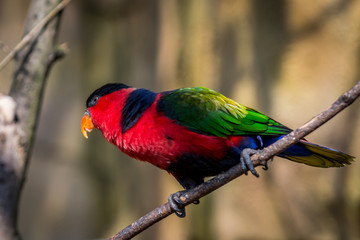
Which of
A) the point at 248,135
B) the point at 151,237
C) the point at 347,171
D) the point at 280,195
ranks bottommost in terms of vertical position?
the point at 151,237

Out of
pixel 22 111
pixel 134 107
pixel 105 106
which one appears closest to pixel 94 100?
pixel 105 106

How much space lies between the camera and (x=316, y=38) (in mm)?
3670

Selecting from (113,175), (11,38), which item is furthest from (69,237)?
(11,38)

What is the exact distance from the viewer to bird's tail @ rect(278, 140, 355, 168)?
196 cm

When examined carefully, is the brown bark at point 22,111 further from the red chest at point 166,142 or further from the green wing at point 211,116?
the green wing at point 211,116

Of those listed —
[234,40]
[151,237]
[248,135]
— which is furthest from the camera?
[151,237]

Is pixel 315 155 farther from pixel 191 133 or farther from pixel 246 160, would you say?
pixel 191 133

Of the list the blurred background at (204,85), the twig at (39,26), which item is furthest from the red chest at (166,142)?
the blurred background at (204,85)

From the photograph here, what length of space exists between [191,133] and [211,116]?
15 centimetres

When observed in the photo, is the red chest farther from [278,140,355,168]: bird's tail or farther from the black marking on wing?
[278,140,355,168]: bird's tail

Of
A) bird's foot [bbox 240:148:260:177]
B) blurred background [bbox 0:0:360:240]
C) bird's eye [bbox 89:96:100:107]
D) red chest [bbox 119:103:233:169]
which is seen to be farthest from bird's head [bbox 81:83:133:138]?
blurred background [bbox 0:0:360:240]

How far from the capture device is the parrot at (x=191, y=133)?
1.98 meters

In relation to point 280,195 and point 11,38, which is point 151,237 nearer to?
point 280,195

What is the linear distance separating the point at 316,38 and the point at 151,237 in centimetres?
272
